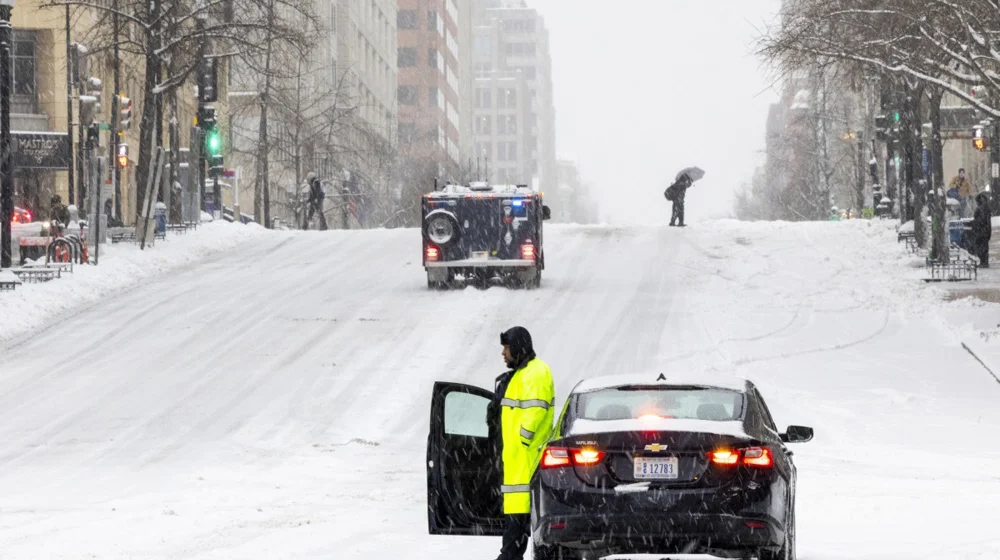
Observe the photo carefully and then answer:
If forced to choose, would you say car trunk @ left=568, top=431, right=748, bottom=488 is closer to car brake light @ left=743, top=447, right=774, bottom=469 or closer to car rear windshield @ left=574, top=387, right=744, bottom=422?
car brake light @ left=743, top=447, right=774, bottom=469

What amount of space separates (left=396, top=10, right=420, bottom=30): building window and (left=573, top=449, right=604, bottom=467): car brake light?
14721cm

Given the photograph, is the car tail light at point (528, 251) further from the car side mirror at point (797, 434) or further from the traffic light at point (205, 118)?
the car side mirror at point (797, 434)

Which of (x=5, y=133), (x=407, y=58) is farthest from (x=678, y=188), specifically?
(x=407, y=58)

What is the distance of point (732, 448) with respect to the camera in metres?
8.55

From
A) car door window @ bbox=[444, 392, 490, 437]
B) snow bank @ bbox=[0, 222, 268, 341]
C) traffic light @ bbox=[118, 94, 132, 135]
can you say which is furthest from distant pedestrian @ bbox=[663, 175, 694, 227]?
car door window @ bbox=[444, 392, 490, 437]

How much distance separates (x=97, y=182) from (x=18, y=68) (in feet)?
84.6

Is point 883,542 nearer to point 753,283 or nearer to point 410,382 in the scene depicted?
point 410,382

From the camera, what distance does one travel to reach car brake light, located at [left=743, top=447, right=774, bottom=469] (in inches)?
337

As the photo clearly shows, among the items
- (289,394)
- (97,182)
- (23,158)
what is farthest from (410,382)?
(23,158)

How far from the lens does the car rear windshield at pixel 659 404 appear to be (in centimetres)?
895

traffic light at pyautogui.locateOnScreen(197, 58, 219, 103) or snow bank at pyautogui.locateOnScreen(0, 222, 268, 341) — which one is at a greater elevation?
traffic light at pyautogui.locateOnScreen(197, 58, 219, 103)

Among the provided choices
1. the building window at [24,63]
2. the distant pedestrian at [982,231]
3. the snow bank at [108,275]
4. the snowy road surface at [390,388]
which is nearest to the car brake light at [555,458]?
the snowy road surface at [390,388]

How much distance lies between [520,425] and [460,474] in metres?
0.66

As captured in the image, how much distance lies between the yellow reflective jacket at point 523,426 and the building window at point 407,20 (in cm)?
14611
